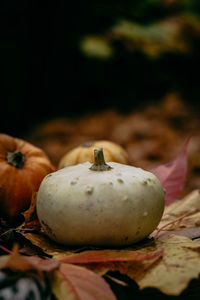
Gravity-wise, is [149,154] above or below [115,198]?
above

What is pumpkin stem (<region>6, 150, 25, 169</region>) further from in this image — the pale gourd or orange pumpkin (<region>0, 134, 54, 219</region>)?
the pale gourd

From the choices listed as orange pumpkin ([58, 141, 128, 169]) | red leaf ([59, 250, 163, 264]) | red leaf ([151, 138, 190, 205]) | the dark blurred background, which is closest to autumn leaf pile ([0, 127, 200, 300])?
red leaf ([59, 250, 163, 264])

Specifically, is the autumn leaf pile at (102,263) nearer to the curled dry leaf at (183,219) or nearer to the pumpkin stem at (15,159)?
the curled dry leaf at (183,219)

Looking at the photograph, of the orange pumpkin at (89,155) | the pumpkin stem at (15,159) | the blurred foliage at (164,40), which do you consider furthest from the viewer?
the blurred foliage at (164,40)

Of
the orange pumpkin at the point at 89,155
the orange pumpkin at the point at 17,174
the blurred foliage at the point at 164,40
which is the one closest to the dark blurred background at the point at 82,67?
the blurred foliage at the point at 164,40

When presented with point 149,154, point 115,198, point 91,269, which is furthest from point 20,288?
point 149,154

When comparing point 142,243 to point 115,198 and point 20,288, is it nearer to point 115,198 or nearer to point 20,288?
point 115,198
